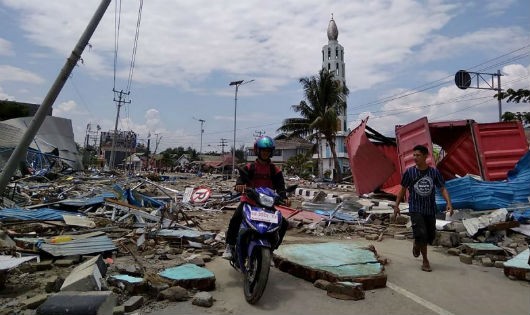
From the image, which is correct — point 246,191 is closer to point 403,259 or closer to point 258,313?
point 258,313

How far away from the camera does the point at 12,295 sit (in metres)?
4.31

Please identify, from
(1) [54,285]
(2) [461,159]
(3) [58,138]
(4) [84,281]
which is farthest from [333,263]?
(3) [58,138]

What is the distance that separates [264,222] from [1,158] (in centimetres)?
2294

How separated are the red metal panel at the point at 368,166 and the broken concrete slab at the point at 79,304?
1204cm

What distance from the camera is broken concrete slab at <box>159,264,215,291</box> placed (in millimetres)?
4609

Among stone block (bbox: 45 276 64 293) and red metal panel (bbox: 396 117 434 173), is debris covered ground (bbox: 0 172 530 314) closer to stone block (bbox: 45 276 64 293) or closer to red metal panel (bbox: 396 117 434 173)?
stone block (bbox: 45 276 64 293)

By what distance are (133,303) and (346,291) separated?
6.98 ft

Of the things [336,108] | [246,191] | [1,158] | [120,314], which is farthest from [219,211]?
[336,108]

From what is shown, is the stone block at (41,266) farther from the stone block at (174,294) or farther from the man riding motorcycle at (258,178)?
the man riding motorcycle at (258,178)

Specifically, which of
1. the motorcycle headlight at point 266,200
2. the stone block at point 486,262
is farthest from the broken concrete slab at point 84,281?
the stone block at point 486,262

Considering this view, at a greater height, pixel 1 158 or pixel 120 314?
pixel 1 158

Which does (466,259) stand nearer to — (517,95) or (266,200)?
(266,200)

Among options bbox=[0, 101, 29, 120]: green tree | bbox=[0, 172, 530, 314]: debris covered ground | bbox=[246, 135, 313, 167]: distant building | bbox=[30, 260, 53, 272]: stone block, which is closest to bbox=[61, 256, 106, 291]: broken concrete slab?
bbox=[0, 172, 530, 314]: debris covered ground

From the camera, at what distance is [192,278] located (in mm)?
4637
